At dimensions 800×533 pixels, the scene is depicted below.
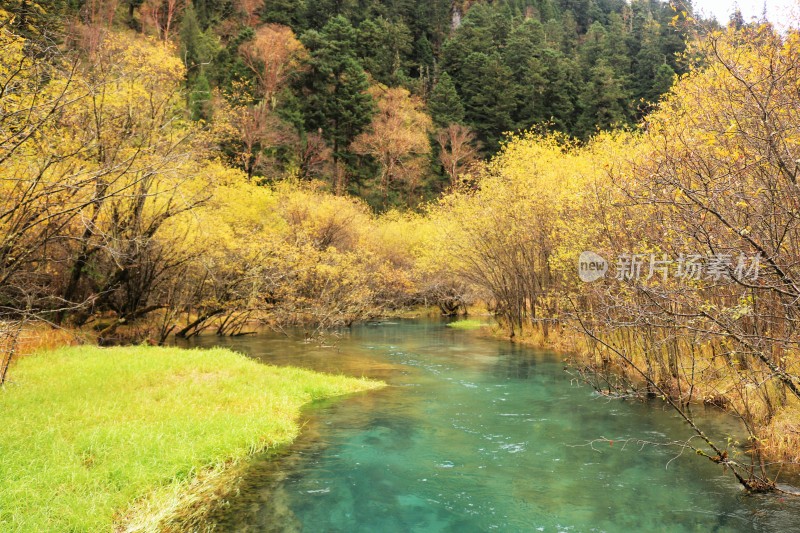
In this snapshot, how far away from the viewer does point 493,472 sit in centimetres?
831

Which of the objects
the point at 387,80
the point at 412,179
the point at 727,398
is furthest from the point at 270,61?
the point at 727,398

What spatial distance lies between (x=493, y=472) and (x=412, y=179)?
1644 inches

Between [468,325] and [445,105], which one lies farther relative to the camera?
[445,105]

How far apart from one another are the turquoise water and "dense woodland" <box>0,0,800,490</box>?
2.72 ft

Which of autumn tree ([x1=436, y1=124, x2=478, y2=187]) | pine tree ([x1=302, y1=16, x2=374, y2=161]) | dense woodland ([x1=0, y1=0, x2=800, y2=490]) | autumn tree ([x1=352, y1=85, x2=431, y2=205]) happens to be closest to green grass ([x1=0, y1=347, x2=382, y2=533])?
dense woodland ([x1=0, y1=0, x2=800, y2=490])

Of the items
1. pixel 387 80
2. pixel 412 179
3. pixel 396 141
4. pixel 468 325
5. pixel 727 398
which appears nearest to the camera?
pixel 727 398

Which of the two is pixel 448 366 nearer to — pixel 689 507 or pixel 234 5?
pixel 689 507

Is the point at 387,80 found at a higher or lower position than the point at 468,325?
higher

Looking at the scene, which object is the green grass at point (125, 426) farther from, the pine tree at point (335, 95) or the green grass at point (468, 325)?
the pine tree at point (335, 95)

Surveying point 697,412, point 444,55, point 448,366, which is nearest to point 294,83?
point 444,55

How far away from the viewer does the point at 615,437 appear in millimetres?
10102

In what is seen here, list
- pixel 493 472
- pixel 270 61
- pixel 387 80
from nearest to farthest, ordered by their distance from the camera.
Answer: pixel 493 472 → pixel 270 61 → pixel 387 80

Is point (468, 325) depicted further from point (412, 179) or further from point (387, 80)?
point (387, 80)

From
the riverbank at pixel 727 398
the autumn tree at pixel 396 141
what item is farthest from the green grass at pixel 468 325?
the autumn tree at pixel 396 141
